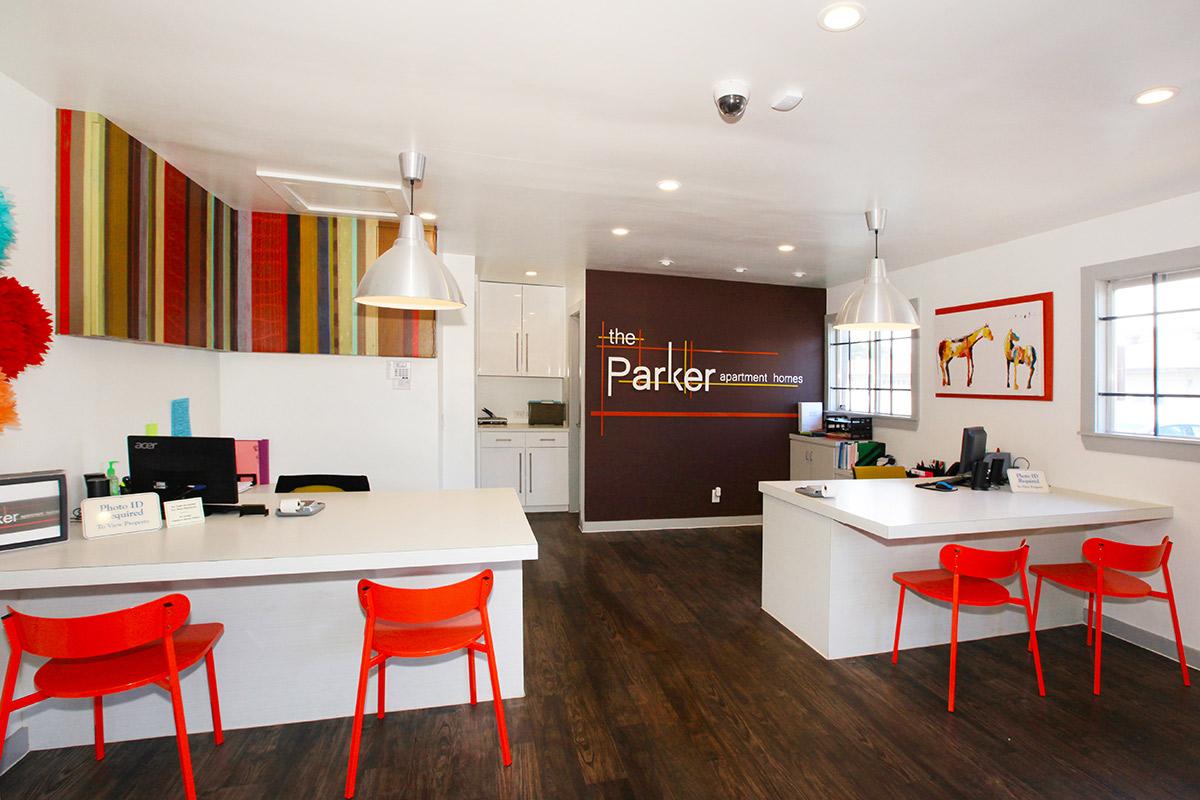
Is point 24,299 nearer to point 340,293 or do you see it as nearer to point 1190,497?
point 340,293

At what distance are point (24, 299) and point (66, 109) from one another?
0.88m

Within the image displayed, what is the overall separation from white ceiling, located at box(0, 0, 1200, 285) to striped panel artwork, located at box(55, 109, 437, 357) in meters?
0.18

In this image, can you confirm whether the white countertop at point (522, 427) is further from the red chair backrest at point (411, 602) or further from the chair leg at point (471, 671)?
the red chair backrest at point (411, 602)

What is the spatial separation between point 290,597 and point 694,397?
4.17m

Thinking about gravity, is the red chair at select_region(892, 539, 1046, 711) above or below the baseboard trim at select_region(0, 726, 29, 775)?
above

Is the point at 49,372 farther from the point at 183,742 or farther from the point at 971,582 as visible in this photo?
the point at 971,582

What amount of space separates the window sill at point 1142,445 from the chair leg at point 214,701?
4.77 m

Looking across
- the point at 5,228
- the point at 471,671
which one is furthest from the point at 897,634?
the point at 5,228

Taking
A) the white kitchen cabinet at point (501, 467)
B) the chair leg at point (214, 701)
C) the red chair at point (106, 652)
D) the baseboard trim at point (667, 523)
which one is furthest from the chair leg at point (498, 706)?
the white kitchen cabinet at point (501, 467)

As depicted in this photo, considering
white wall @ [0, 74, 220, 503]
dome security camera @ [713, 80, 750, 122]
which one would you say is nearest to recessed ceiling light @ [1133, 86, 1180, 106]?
dome security camera @ [713, 80, 750, 122]

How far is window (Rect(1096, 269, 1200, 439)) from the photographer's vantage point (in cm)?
320

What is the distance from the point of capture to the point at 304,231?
382 cm

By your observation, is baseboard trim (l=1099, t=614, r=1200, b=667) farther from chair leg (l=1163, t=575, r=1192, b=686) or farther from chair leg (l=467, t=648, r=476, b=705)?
chair leg (l=467, t=648, r=476, b=705)

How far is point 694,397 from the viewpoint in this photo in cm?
583
